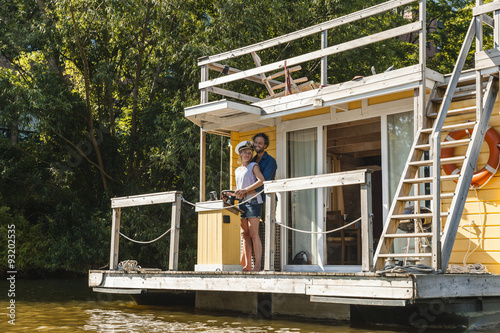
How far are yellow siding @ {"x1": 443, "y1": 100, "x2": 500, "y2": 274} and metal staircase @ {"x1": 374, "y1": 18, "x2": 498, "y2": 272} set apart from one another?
57cm

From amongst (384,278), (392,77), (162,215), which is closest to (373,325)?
(384,278)

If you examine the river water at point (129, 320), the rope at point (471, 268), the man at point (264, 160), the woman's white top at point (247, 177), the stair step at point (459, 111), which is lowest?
the river water at point (129, 320)

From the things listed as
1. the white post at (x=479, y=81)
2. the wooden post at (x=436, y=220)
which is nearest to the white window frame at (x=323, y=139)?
the white post at (x=479, y=81)

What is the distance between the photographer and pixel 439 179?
5852 millimetres

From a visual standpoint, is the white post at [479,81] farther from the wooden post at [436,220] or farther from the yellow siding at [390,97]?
the wooden post at [436,220]

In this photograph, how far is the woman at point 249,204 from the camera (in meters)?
7.75

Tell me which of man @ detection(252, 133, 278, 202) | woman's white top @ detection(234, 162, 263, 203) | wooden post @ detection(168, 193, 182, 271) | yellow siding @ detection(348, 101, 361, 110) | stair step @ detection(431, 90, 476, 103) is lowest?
wooden post @ detection(168, 193, 182, 271)

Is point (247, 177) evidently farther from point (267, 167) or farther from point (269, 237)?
point (269, 237)

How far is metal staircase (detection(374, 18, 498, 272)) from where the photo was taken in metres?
5.77

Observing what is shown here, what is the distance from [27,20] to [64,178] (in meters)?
4.73

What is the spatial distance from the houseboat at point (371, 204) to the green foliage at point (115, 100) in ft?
20.0

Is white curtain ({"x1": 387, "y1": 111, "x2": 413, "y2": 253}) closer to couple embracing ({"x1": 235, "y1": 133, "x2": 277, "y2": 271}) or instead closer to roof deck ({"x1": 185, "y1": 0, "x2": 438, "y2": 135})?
roof deck ({"x1": 185, "y1": 0, "x2": 438, "y2": 135})

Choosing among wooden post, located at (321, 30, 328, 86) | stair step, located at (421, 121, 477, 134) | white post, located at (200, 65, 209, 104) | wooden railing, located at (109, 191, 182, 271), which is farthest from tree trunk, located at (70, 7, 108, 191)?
stair step, located at (421, 121, 477, 134)

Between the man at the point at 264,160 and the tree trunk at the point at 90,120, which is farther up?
the tree trunk at the point at 90,120
